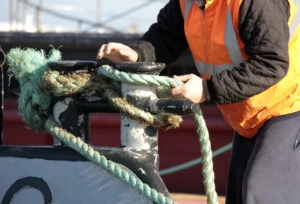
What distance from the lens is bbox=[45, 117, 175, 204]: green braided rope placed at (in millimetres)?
1939

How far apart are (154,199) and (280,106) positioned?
0.85 meters

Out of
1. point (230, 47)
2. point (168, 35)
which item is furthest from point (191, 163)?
point (230, 47)

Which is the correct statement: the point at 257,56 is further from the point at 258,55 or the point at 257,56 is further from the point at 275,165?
the point at 275,165

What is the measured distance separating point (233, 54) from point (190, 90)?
1.48 ft

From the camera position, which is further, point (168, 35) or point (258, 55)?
point (168, 35)

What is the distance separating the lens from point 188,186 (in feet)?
21.3

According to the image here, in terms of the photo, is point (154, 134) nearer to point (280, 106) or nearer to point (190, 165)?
point (280, 106)

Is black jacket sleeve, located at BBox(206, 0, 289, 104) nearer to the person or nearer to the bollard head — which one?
the person

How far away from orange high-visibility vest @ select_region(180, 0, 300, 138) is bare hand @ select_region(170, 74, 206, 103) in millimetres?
359

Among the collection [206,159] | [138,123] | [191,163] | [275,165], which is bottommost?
[191,163]

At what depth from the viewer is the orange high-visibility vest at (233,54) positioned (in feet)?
8.15

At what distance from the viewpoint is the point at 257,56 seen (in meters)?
2.29

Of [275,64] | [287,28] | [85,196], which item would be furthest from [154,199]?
[287,28]

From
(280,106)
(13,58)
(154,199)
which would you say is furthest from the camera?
(280,106)
